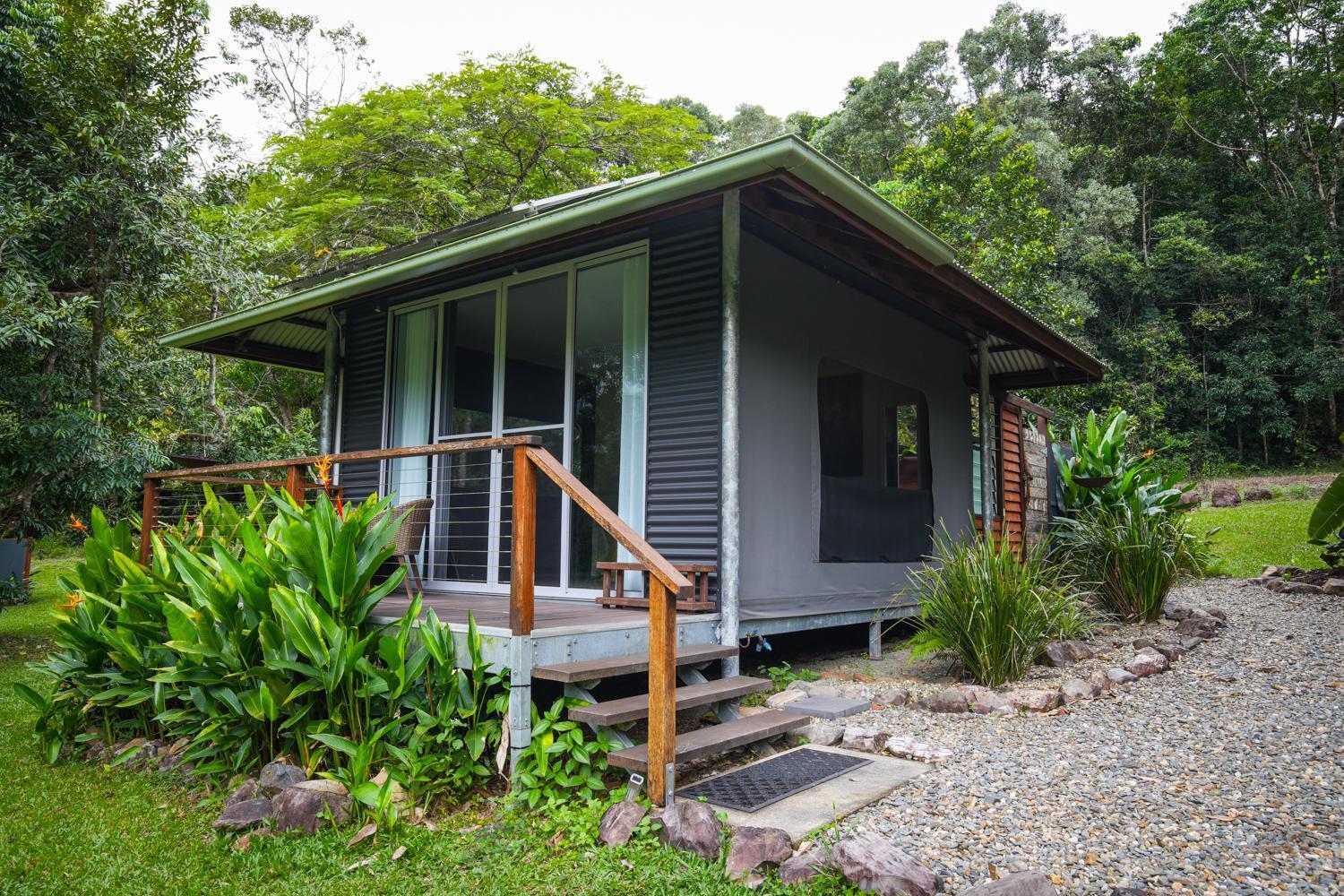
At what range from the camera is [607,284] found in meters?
5.44

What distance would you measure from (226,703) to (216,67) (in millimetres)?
8040

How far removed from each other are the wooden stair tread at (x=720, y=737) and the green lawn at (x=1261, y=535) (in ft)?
28.6

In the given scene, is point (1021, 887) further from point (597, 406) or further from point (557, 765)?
point (597, 406)

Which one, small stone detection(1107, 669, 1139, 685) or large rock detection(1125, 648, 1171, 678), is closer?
small stone detection(1107, 669, 1139, 685)

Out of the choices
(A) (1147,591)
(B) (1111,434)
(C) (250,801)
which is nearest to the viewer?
(C) (250,801)

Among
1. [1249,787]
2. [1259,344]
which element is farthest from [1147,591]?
[1259,344]

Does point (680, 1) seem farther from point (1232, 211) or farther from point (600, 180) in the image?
point (1232, 211)

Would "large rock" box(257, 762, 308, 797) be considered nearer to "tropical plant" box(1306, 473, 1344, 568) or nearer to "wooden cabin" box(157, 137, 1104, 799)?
"wooden cabin" box(157, 137, 1104, 799)

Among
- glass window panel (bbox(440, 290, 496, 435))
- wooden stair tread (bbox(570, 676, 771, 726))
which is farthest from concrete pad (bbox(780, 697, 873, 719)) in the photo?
glass window panel (bbox(440, 290, 496, 435))

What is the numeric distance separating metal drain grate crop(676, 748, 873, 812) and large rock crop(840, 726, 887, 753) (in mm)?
126

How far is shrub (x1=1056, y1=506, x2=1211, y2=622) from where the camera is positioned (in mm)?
6383

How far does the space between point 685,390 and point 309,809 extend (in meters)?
2.84

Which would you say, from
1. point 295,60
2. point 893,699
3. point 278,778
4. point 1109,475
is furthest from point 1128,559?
point 295,60

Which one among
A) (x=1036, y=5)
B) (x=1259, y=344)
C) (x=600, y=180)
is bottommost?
(x=1259, y=344)
